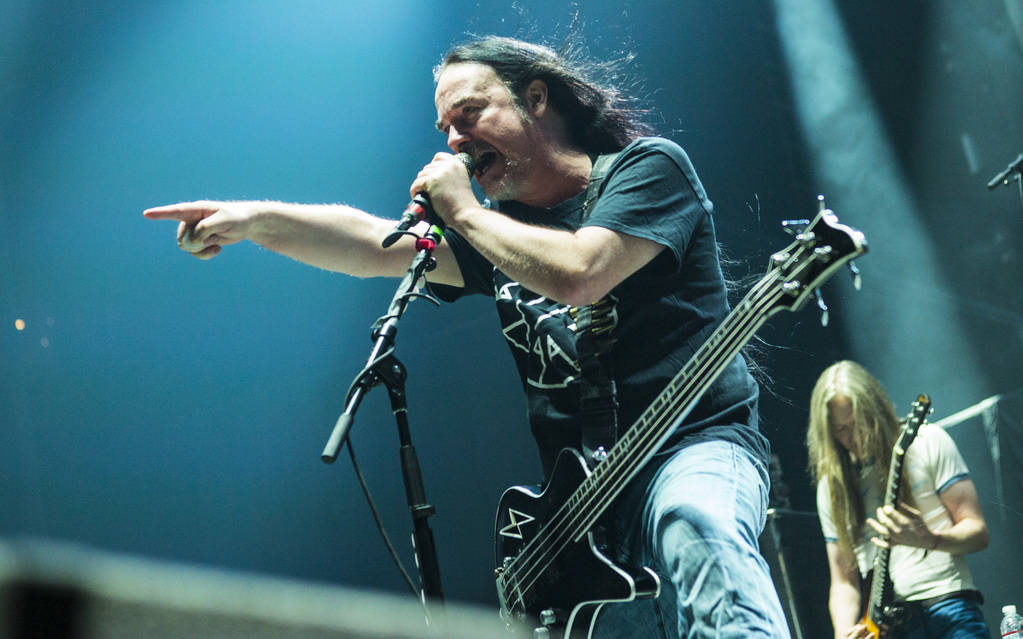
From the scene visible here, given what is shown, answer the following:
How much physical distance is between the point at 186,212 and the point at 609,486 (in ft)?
4.18

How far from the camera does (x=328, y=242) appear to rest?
254 cm

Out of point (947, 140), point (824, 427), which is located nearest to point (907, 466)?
point (824, 427)

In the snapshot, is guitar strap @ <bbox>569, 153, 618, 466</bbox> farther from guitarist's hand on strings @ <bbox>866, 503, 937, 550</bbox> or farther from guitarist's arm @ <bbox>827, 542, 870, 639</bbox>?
guitarist's arm @ <bbox>827, 542, 870, 639</bbox>

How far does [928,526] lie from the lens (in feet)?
11.0

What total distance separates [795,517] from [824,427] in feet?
1.40

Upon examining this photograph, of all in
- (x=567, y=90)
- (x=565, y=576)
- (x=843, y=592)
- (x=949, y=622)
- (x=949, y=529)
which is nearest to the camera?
(x=565, y=576)

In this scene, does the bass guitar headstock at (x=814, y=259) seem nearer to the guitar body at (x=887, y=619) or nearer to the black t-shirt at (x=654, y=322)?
the black t-shirt at (x=654, y=322)

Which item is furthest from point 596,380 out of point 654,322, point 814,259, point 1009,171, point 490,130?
point 1009,171

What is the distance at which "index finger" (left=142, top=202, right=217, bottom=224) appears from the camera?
2.18m

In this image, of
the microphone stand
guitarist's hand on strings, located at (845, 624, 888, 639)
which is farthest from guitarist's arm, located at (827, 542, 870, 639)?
the microphone stand

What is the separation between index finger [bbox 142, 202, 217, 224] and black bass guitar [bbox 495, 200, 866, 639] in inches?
43.6

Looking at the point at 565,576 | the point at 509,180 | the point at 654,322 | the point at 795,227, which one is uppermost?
the point at 509,180

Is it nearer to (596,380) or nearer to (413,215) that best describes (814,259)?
(596,380)

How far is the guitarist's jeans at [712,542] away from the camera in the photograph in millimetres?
1562
